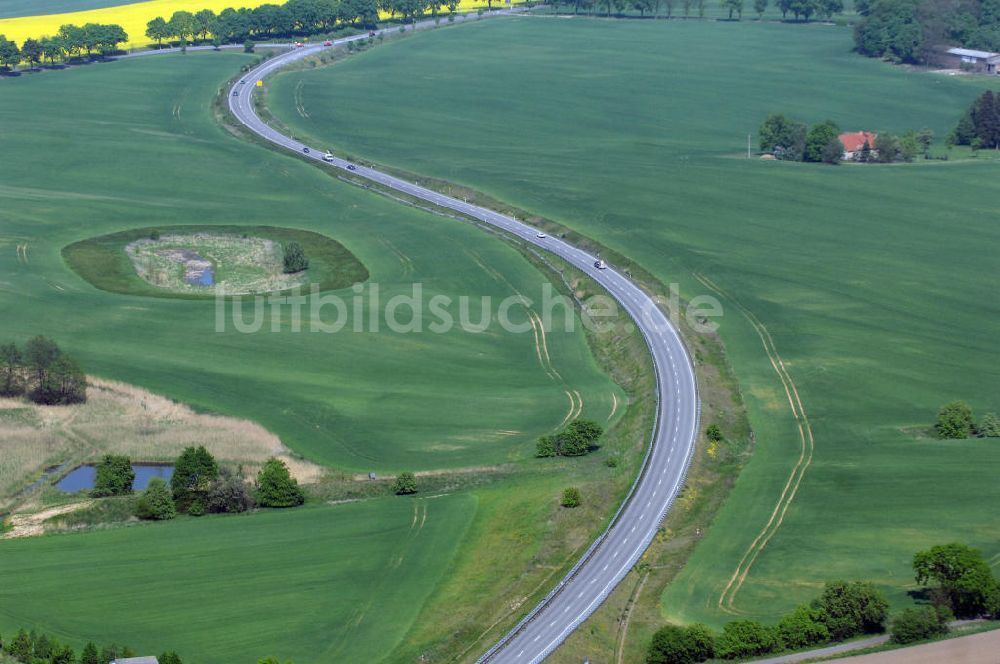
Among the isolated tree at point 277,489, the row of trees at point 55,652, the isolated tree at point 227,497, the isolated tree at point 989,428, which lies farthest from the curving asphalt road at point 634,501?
the isolated tree at point 227,497

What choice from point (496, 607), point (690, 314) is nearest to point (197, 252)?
point (690, 314)

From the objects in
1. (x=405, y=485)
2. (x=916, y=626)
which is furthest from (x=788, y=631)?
(x=405, y=485)

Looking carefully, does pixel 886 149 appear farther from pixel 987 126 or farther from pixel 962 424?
pixel 962 424

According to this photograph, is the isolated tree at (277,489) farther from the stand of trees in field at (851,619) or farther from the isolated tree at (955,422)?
the isolated tree at (955,422)

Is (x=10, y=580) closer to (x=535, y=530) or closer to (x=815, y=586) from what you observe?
(x=535, y=530)

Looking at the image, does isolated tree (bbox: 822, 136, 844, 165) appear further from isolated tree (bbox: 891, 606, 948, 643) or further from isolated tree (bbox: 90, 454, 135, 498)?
isolated tree (bbox: 891, 606, 948, 643)

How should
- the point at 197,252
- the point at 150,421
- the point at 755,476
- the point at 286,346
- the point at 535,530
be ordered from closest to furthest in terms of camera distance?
the point at 535,530
the point at 755,476
the point at 150,421
the point at 286,346
the point at 197,252
